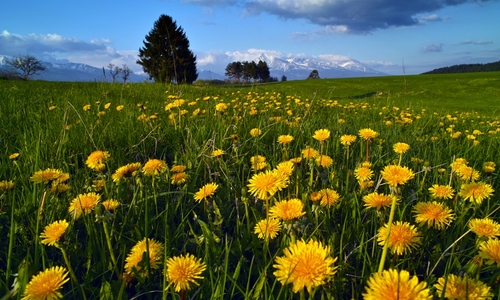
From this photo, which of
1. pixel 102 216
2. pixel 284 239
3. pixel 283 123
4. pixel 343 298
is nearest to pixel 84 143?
pixel 102 216

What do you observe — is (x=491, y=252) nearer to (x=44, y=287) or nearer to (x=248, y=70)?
(x=44, y=287)

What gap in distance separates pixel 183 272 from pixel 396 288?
1.55 ft

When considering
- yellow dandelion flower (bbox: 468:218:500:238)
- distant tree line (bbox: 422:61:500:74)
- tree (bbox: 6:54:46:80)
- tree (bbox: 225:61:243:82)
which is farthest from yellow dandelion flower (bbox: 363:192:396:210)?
tree (bbox: 225:61:243:82)

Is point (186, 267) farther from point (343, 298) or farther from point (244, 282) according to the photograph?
point (343, 298)

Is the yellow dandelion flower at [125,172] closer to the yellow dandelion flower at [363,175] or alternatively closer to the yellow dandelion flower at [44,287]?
the yellow dandelion flower at [44,287]

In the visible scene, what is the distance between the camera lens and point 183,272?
2.52 ft

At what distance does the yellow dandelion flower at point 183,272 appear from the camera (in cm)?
76

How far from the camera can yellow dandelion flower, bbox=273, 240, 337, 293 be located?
2.12 feet

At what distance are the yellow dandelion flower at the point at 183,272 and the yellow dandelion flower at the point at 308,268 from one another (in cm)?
22

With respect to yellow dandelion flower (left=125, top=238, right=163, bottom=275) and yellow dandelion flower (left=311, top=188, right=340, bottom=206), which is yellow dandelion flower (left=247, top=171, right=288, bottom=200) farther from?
yellow dandelion flower (left=125, top=238, right=163, bottom=275)

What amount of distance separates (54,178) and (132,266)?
2.29ft

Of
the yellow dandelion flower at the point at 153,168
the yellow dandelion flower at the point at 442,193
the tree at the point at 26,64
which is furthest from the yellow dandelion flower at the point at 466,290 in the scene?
the tree at the point at 26,64

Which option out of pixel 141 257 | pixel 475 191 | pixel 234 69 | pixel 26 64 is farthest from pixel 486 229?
pixel 234 69

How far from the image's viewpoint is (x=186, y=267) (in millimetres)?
778
